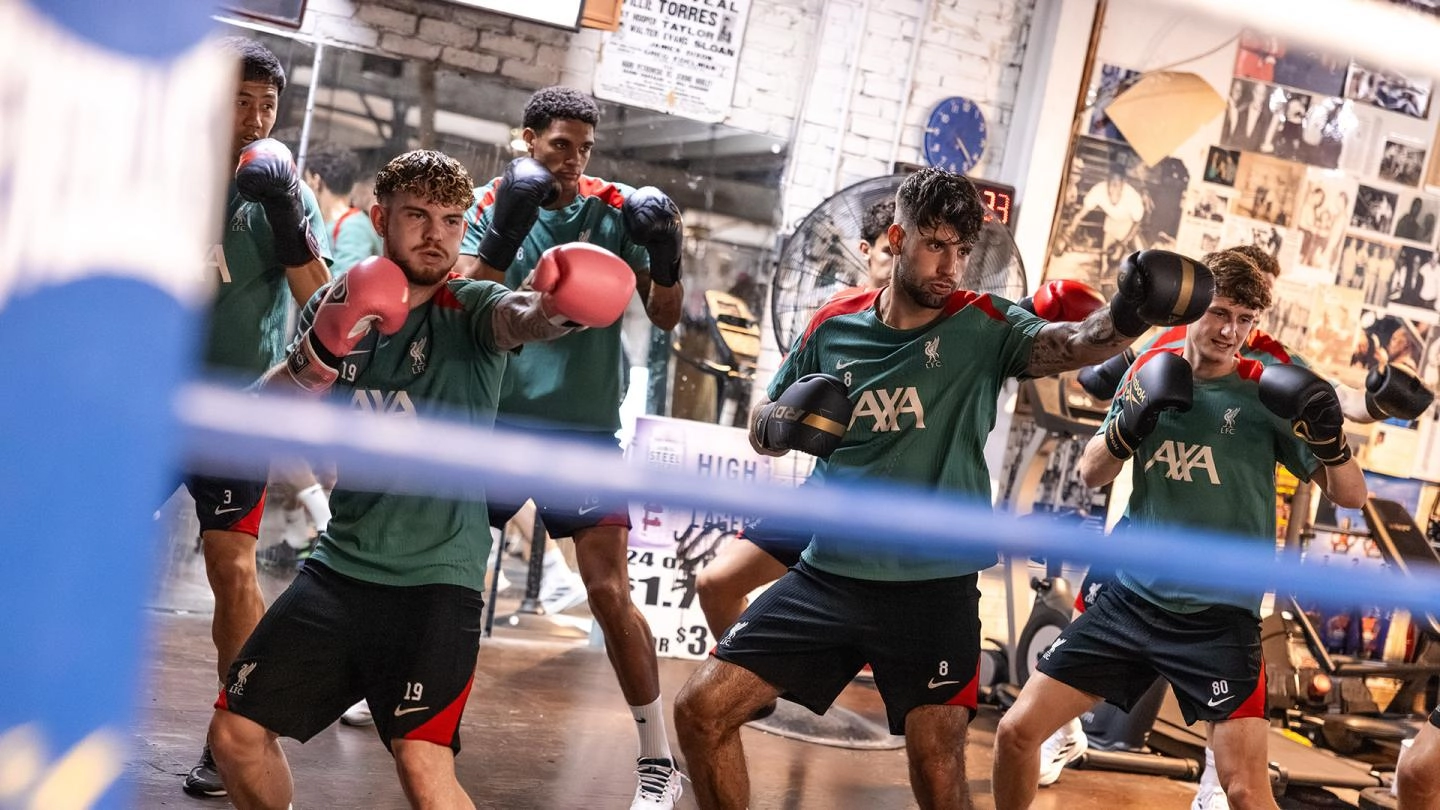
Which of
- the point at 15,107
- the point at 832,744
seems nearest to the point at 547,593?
the point at 832,744

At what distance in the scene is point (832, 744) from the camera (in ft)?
13.9

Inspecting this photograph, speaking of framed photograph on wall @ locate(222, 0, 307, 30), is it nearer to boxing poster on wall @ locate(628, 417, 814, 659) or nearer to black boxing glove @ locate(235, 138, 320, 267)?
boxing poster on wall @ locate(628, 417, 814, 659)

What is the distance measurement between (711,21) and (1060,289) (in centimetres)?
330

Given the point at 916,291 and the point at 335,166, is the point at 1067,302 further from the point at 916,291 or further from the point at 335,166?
the point at 335,166

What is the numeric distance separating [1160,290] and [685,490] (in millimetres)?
1453

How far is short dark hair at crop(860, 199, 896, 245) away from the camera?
3.47m

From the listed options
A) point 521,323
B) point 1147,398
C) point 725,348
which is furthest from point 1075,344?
point 725,348

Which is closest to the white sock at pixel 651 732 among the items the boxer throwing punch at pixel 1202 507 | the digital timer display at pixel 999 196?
the boxer throwing punch at pixel 1202 507

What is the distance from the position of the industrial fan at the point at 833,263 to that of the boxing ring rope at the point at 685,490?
2901mm

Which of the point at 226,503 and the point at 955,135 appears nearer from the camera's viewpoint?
the point at 226,503

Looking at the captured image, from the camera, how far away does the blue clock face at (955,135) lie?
572 cm

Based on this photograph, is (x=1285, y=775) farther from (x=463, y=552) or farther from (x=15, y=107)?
(x=15, y=107)

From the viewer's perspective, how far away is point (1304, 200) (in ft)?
20.1

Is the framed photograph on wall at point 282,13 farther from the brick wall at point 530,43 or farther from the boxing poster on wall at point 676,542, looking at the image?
the boxing poster on wall at point 676,542
